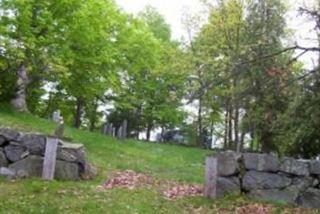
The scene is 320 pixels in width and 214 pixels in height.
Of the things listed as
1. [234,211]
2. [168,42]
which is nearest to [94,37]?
[168,42]

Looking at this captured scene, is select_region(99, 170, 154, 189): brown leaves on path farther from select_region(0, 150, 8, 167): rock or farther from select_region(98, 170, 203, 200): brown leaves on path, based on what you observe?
select_region(0, 150, 8, 167): rock

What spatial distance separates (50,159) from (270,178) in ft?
20.1

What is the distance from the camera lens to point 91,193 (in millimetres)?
14242

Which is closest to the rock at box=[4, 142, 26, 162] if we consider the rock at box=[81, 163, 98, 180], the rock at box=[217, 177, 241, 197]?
the rock at box=[81, 163, 98, 180]

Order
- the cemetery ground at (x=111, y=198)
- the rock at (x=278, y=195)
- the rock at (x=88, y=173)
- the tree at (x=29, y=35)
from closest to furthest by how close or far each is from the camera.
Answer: the cemetery ground at (x=111, y=198)
the rock at (x=278, y=195)
the rock at (x=88, y=173)
the tree at (x=29, y=35)

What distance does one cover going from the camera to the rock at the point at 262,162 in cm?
1534

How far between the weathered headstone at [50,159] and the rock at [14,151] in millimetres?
948

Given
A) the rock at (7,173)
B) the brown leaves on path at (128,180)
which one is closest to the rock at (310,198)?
the brown leaves on path at (128,180)

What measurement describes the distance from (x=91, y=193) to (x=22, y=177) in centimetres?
240

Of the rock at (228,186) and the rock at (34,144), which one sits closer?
the rock at (228,186)

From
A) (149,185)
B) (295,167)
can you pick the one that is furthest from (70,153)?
(295,167)

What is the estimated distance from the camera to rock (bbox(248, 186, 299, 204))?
15031 mm

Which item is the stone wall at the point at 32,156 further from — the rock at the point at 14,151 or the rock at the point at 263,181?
the rock at the point at 263,181

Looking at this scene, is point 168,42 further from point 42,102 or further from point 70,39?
point 70,39
